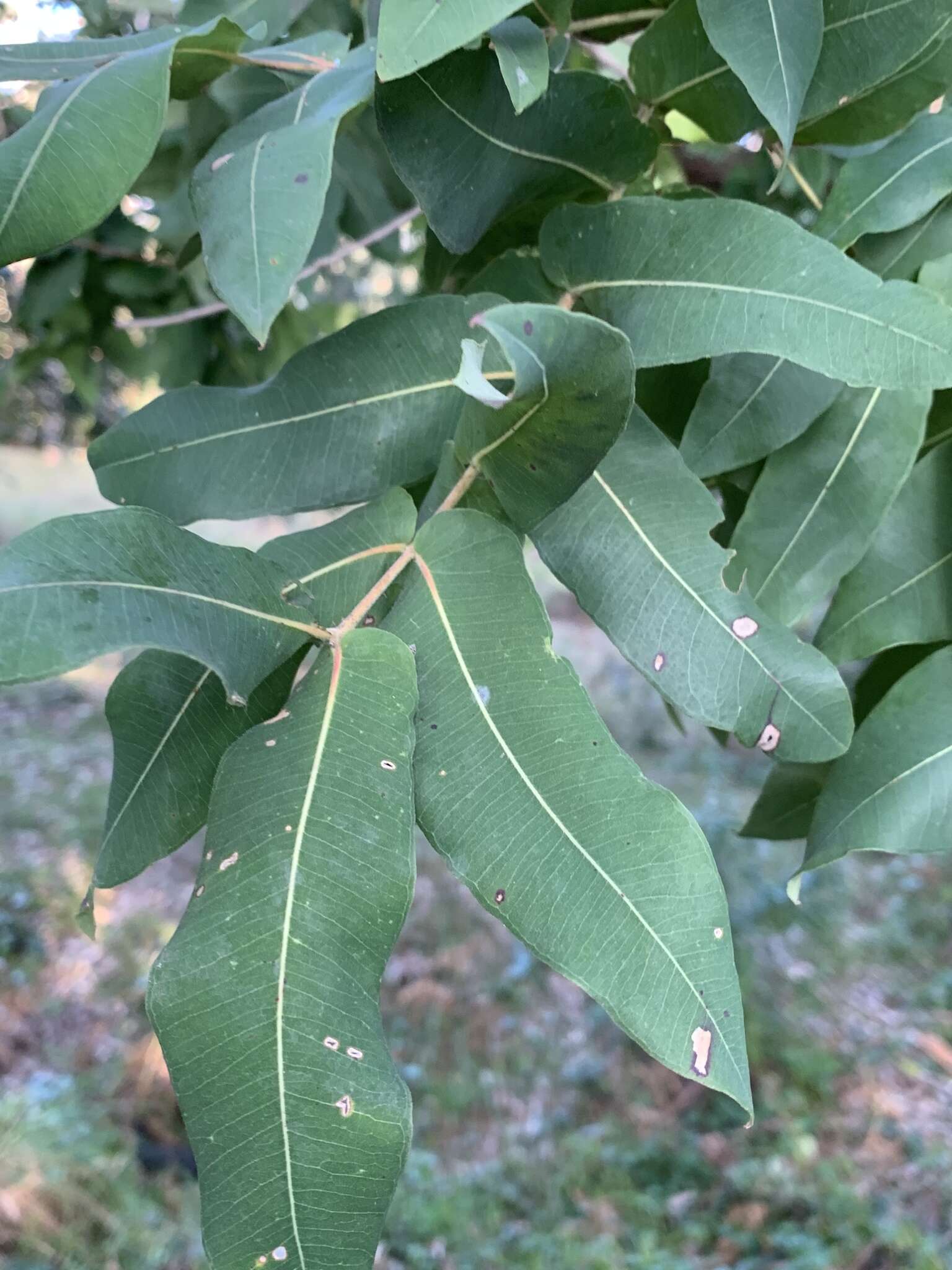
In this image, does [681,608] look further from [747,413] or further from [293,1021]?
[293,1021]

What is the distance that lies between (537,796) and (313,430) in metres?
0.30

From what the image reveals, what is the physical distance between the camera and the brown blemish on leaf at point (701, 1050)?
1.35 ft

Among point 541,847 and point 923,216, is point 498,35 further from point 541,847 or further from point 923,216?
point 541,847

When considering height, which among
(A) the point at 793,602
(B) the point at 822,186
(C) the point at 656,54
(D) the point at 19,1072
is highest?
(C) the point at 656,54

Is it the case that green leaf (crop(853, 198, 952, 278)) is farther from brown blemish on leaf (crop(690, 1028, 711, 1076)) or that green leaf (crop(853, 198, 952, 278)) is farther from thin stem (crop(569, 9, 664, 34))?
brown blemish on leaf (crop(690, 1028, 711, 1076))

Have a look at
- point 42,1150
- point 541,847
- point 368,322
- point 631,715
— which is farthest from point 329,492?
point 631,715

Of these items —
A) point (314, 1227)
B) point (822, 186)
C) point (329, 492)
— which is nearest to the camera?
point (314, 1227)

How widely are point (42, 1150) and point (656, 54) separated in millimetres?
2511

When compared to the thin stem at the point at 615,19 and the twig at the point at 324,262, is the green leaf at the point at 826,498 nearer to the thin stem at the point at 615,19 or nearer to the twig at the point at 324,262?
the thin stem at the point at 615,19

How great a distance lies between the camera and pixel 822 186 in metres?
0.78

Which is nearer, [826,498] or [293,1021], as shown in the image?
[293,1021]

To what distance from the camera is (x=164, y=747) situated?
0.52 m

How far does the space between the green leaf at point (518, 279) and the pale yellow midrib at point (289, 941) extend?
1.03 ft

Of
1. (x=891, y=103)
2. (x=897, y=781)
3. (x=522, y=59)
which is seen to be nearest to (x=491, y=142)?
(x=522, y=59)
